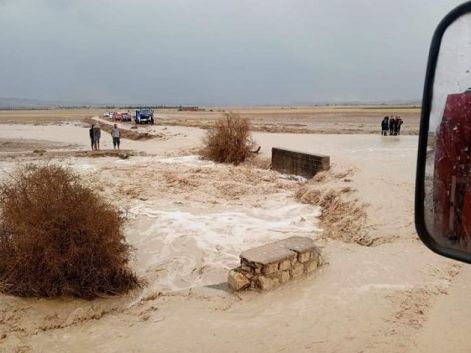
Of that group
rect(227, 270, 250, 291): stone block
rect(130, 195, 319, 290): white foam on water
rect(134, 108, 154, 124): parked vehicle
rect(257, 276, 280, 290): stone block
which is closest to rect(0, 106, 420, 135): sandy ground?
rect(134, 108, 154, 124): parked vehicle

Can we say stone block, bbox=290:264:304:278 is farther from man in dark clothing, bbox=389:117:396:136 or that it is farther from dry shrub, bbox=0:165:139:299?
man in dark clothing, bbox=389:117:396:136

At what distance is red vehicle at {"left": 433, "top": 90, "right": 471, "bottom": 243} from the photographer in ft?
4.56

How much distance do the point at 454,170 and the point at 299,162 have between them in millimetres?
16704

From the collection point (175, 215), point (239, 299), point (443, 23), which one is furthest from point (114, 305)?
point (443, 23)

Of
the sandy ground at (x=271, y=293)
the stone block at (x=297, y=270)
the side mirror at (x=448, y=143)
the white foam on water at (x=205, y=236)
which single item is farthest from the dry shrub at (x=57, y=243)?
the side mirror at (x=448, y=143)

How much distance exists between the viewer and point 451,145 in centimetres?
142

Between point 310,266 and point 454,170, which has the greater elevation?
point 454,170

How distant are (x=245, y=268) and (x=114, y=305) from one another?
2.07m

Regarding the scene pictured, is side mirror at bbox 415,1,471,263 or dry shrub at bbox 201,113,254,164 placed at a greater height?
side mirror at bbox 415,1,471,263

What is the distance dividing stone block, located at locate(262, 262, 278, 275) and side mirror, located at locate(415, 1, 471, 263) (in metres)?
5.33

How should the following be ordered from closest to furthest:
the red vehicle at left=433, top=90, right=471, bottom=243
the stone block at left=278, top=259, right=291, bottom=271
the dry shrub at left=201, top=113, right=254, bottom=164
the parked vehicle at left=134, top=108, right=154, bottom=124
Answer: the red vehicle at left=433, top=90, right=471, bottom=243, the stone block at left=278, top=259, right=291, bottom=271, the dry shrub at left=201, top=113, right=254, bottom=164, the parked vehicle at left=134, top=108, right=154, bottom=124

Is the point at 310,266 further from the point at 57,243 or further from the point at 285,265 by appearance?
the point at 57,243

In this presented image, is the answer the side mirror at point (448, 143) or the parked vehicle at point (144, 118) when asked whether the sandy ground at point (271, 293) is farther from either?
the parked vehicle at point (144, 118)

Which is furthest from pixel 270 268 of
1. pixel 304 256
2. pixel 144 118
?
pixel 144 118
